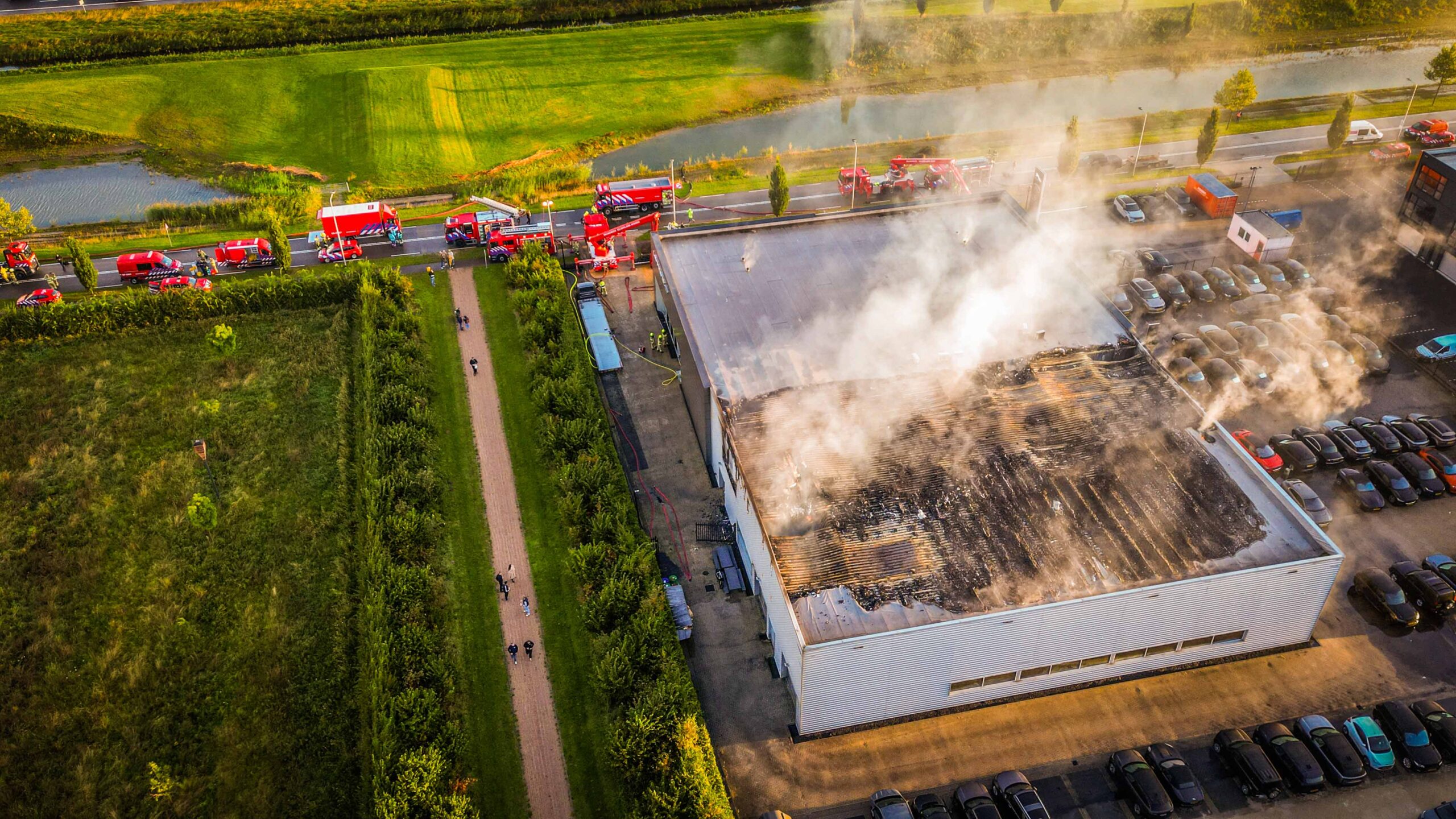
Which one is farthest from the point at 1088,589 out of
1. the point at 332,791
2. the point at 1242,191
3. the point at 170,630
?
the point at 1242,191

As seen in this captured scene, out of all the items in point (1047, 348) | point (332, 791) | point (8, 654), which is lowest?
point (332, 791)

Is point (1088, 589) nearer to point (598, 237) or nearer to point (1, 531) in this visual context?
point (598, 237)

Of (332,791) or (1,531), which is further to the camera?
(1,531)

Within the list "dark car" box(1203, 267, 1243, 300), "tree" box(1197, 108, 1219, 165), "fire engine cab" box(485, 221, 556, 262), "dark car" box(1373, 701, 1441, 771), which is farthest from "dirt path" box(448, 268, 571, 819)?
"tree" box(1197, 108, 1219, 165)

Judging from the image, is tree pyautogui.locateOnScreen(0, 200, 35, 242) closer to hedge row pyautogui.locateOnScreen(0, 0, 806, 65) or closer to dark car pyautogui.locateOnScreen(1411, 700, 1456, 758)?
hedge row pyautogui.locateOnScreen(0, 0, 806, 65)

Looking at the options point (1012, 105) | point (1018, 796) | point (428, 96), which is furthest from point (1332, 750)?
point (428, 96)
